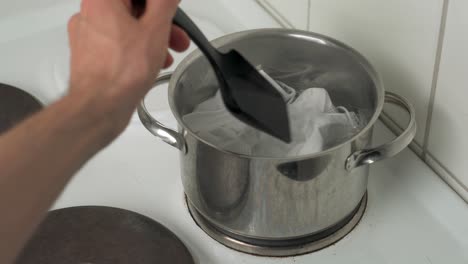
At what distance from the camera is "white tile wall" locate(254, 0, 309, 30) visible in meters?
0.80

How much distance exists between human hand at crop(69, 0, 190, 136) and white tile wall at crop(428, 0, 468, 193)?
25 centimetres

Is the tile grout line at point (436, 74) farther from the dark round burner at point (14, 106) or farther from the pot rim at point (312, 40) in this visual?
the dark round burner at point (14, 106)

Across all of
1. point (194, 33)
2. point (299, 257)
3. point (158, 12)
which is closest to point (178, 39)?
point (194, 33)

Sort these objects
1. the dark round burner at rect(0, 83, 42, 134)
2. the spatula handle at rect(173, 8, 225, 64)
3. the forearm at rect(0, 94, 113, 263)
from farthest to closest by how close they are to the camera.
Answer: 1. the dark round burner at rect(0, 83, 42, 134)
2. the spatula handle at rect(173, 8, 225, 64)
3. the forearm at rect(0, 94, 113, 263)

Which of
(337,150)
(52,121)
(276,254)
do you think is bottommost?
(276,254)

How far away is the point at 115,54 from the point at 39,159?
0.29 feet

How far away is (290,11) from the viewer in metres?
0.83

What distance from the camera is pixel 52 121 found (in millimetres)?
389

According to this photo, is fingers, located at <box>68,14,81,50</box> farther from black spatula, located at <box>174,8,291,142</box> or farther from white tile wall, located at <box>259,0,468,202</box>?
white tile wall, located at <box>259,0,468,202</box>

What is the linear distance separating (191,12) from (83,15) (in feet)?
1.66

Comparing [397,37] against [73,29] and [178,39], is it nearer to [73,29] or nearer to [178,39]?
[178,39]

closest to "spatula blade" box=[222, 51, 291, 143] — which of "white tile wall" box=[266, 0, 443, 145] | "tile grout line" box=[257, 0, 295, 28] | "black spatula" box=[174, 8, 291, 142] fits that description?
"black spatula" box=[174, 8, 291, 142]

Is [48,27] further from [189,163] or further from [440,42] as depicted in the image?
[440,42]

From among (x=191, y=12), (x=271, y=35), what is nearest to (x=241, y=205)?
(x=271, y=35)
